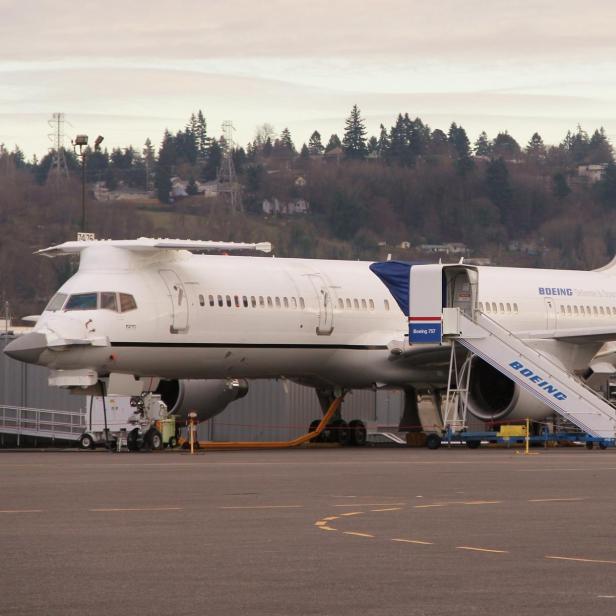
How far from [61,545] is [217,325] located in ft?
74.1

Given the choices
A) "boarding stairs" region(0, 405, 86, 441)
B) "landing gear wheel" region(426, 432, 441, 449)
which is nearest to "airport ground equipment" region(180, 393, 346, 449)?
"landing gear wheel" region(426, 432, 441, 449)

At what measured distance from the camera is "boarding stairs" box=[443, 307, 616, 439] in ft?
124

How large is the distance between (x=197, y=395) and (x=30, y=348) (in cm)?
688

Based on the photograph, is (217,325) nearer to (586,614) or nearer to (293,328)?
(293,328)

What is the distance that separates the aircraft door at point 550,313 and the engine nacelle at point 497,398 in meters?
4.55

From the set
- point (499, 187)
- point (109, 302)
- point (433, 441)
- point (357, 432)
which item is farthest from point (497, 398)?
point (499, 187)

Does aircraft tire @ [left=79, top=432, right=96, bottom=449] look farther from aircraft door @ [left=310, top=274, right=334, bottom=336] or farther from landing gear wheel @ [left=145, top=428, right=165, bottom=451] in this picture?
landing gear wheel @ [left=145, top=428, right=165, bottom=451]

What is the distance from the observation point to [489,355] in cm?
3875

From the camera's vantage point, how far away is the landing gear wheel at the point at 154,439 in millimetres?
35906

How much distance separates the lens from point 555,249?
15388 cm

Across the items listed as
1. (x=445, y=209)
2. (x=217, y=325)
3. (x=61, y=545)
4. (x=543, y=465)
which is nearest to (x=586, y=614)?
(x=61, y=545)

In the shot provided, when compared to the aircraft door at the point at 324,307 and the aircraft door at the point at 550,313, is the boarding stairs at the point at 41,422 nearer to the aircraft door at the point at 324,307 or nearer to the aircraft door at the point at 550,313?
the aircraft door at the point at 324,307

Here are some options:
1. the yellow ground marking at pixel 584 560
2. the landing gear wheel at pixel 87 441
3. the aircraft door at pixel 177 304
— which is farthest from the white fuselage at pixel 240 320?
the yellow ground marking at pixel 584 560

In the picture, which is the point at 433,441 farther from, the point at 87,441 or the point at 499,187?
the point at 499,187
